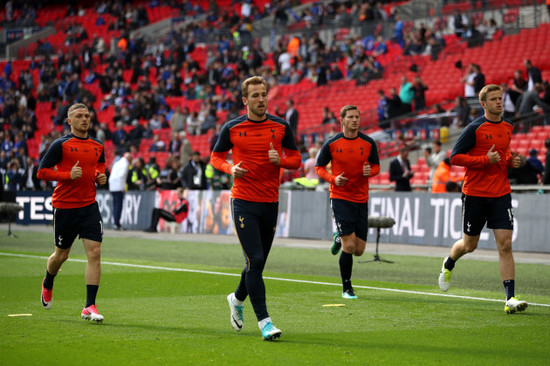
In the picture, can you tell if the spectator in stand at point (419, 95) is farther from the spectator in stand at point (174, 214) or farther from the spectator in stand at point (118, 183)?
the spectator in stand at point (118, 183)

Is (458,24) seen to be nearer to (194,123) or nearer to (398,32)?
(398,32)

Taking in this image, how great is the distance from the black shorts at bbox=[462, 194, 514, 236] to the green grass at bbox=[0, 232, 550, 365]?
3.05 ft

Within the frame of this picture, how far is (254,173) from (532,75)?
59.5ft

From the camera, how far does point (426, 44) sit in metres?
32.5

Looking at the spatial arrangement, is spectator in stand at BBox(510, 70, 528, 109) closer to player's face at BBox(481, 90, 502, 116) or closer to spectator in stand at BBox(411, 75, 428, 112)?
spectator in stand at BBox(411, 75, 428, 112)

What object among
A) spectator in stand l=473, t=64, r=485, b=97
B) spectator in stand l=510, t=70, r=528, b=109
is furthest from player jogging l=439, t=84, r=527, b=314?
spectator in stand l=473, t=64, r=485, b=97

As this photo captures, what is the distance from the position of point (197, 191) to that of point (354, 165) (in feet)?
51.6

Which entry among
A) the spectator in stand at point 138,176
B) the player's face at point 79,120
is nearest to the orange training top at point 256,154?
the player's face at point 79,120

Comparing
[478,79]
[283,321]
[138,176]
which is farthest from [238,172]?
[138,176]

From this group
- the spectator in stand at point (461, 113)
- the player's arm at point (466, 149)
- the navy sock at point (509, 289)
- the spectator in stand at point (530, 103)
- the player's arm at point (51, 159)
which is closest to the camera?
the player's arm at point (51, 159)

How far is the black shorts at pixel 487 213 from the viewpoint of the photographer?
33.3 ft

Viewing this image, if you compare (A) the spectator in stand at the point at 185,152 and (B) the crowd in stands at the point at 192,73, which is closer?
(B) the crowd in stands at the point at 192,73

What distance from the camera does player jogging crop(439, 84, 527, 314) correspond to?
10102 mm

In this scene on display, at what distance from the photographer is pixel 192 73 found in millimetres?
42812
